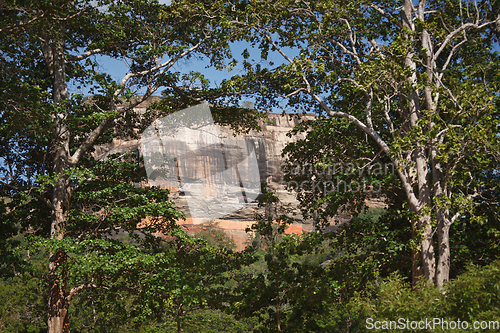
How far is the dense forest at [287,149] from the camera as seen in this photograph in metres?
7.66

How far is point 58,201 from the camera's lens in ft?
29.6

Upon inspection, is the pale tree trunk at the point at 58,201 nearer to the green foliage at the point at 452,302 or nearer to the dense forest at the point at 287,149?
the dense forest at the point at 287,149

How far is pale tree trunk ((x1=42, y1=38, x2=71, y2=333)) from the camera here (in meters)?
8.42

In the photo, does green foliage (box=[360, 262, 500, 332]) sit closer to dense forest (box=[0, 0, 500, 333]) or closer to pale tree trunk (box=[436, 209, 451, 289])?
dense forest (box=[0, 0, 500, 333])

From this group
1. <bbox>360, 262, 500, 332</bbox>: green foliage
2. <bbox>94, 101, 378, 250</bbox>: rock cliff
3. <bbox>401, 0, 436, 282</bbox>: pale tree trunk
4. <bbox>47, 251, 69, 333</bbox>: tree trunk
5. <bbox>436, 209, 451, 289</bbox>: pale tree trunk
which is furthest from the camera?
<bbox>94, 101, 378, 250</bbox>: rock cliff

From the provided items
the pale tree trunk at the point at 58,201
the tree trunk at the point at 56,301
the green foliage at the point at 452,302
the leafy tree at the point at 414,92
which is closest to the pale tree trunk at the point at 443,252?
the leafy tree at the point at 414,92

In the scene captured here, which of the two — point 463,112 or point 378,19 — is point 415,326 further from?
point 378,19

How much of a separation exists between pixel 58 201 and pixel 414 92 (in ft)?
29.3

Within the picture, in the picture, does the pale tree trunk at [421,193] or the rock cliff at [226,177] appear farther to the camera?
the rock cliff at [226,177]

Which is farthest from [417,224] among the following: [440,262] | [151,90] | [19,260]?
[19,260]

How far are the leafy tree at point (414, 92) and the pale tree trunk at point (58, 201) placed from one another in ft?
15.5

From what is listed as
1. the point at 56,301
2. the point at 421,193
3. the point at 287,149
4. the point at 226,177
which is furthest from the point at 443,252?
the point at 226,177

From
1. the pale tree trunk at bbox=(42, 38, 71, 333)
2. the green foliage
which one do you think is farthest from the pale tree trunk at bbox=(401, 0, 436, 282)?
the pale tree trunk at bbox=(42, 38, 71, 333)

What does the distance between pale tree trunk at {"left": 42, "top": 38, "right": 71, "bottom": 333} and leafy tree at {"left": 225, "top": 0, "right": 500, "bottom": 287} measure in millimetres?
4715
